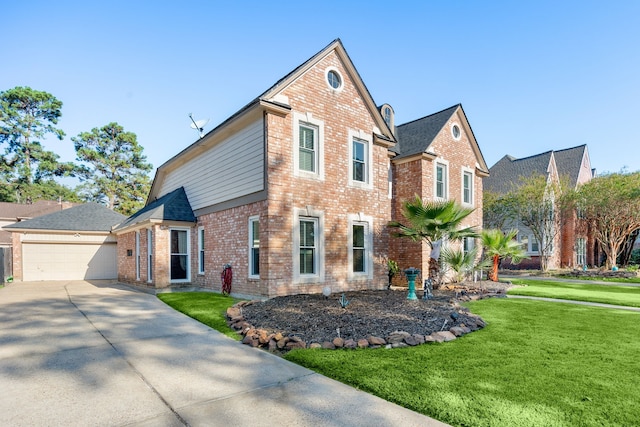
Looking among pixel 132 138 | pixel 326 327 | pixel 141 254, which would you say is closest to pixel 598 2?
pixel 326 327

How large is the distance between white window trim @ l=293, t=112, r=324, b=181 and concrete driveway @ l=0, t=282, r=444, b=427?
5.32 meters

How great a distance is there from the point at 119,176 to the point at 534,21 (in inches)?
1642

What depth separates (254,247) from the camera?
10.5 m

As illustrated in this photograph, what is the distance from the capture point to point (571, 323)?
723 cm

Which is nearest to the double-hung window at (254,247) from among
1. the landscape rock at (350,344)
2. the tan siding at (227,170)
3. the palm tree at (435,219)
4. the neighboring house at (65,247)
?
the tan siding at (227,170)

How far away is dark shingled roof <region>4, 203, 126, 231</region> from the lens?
17884 mm

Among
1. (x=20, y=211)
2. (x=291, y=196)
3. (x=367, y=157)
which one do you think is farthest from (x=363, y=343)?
(x=20, y=211)

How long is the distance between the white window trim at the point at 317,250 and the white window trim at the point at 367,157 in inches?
77.1

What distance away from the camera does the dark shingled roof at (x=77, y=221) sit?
17.9 meters

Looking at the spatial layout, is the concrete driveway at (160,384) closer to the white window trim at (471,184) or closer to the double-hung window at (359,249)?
the double-hung window at (359,249)

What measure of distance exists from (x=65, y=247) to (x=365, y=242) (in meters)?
16.9

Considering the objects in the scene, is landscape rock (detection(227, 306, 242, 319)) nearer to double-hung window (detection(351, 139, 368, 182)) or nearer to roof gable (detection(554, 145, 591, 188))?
double-hung window (detection(351, 139, 368, 182))

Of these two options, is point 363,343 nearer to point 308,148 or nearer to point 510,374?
point 510,374

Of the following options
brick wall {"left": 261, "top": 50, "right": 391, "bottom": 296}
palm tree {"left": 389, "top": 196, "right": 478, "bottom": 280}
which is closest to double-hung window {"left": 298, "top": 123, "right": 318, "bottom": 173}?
brick wall {"left": 261, "top": 50, "right": 391, "bottom": 296}
